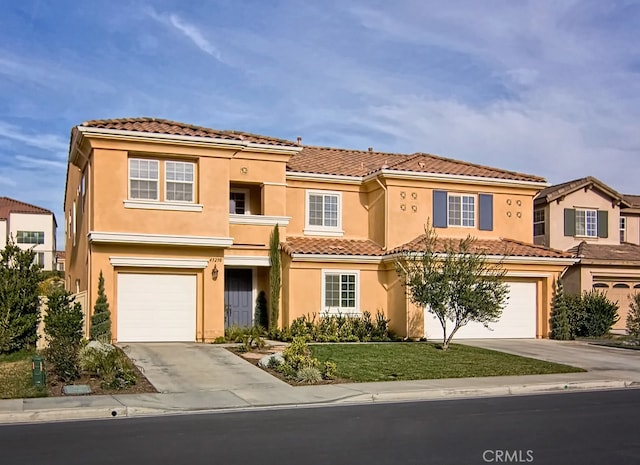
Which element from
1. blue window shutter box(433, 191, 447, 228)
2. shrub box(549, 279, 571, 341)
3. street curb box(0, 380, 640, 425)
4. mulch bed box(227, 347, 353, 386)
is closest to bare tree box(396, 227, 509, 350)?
mulch bed box(227, 347, 353, 386)

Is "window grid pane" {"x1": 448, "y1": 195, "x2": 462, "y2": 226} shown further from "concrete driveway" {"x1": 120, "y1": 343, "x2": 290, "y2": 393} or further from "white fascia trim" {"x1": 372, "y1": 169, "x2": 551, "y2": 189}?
"concrete driveway" {"x1": 120, "y1": 343, "x2": 290, "y2": 393}

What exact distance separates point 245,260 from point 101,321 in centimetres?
584

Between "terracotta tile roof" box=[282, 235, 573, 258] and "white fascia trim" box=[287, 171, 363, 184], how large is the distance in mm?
2275

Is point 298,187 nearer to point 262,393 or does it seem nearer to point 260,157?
point 260,157

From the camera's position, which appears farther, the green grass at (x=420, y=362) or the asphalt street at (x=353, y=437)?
the green grass at (x=420, y=362)

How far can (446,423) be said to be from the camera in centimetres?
1151

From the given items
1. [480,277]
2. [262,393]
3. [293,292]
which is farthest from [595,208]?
[262,393]

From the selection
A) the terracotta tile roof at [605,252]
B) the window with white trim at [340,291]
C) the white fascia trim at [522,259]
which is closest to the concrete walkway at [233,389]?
the window with white trim at [340,291]

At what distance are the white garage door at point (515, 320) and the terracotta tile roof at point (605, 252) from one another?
5192mm

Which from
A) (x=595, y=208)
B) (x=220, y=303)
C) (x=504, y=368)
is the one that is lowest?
(x=504, y=368)

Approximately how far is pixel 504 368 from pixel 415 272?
4911 mm

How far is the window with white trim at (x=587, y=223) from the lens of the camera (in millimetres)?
34444

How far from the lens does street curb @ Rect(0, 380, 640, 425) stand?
12.5m

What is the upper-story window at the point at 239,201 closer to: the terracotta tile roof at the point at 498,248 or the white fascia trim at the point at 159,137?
the white fascia trim at the point at 159,137
